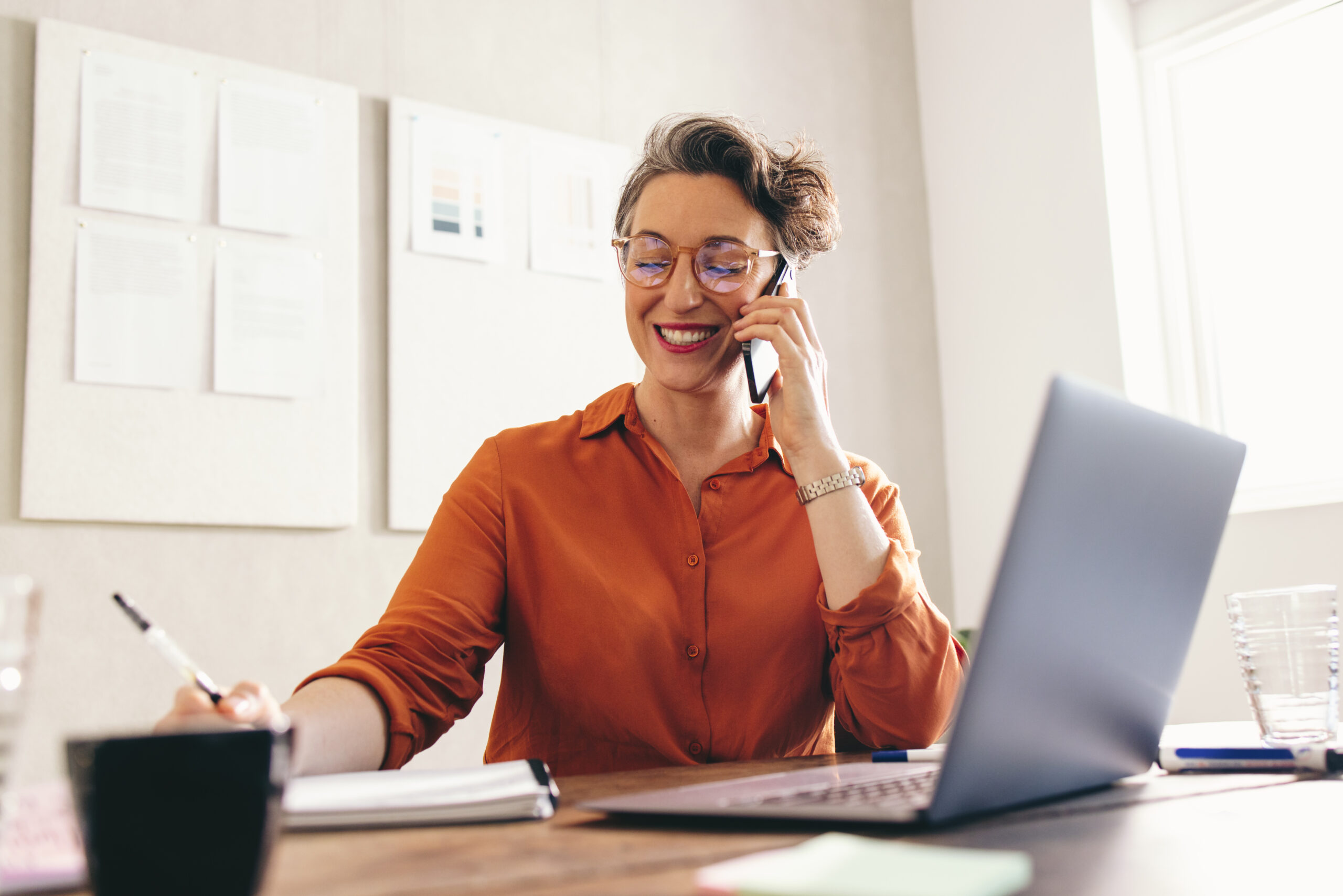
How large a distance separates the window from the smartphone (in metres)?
1.74

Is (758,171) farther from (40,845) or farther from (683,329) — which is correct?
(40,845)

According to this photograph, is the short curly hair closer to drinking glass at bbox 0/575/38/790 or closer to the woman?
the woman

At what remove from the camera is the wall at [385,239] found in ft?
6.92

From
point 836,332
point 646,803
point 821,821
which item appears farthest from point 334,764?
point 836,332

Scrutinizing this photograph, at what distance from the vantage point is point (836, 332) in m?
→ 3.29

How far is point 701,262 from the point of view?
62.4 inches

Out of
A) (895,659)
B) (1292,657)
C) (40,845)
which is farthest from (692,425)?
(40,845)

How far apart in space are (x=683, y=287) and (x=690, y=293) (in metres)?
0.01

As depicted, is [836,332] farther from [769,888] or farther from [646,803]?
[769,888]

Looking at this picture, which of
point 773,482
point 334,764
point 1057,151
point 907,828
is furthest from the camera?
point 1057,151

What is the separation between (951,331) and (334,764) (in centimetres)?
284

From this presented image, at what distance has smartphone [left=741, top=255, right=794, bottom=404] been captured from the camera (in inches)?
61.4

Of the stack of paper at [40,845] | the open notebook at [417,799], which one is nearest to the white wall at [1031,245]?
the open notebook at [417,799]

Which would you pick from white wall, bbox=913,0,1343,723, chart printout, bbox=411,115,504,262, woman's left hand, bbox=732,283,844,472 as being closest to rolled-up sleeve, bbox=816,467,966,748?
woman's left hand, bbox=732,283,844,472
